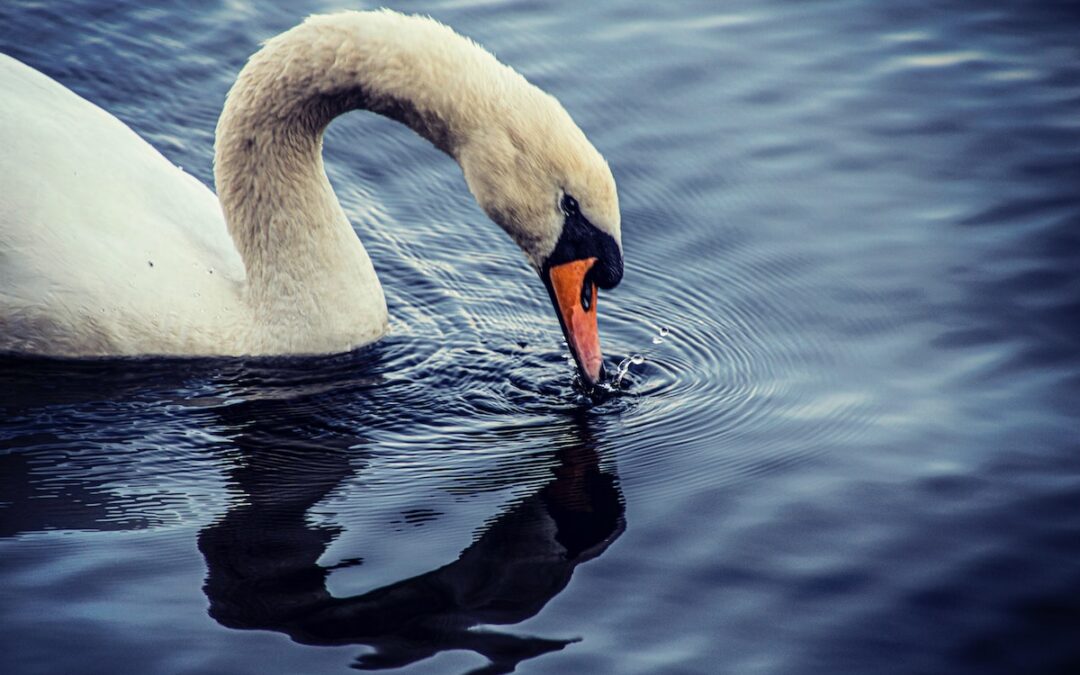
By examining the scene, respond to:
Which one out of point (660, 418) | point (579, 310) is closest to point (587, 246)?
point (579, 310)

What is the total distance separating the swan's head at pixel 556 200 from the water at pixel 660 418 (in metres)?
0.52

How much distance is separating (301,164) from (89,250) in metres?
1.04

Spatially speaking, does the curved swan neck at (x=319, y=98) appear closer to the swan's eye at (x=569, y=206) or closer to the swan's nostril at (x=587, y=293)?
the swan's eye at (x=569, y=206)

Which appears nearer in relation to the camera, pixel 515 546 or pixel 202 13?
pixel 515 546

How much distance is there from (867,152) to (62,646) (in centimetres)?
563

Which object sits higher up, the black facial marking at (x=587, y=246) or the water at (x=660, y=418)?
the black facial marking at (x=587, y=246)

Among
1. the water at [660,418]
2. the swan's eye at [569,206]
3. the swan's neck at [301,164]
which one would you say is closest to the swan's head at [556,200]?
the swan's eye at [569,206]

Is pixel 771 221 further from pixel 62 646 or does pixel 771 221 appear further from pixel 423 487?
pixel 62 646

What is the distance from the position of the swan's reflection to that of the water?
0.02 meters

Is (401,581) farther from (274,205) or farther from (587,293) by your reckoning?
(274,205)

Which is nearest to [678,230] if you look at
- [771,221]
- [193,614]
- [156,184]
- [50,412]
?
[771,221]

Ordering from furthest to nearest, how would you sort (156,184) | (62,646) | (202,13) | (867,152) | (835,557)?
(202,13) → (867,152) → (156,184) → (835,557) → (62,646)

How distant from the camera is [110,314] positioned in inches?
277

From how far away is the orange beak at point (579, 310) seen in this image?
640cm
